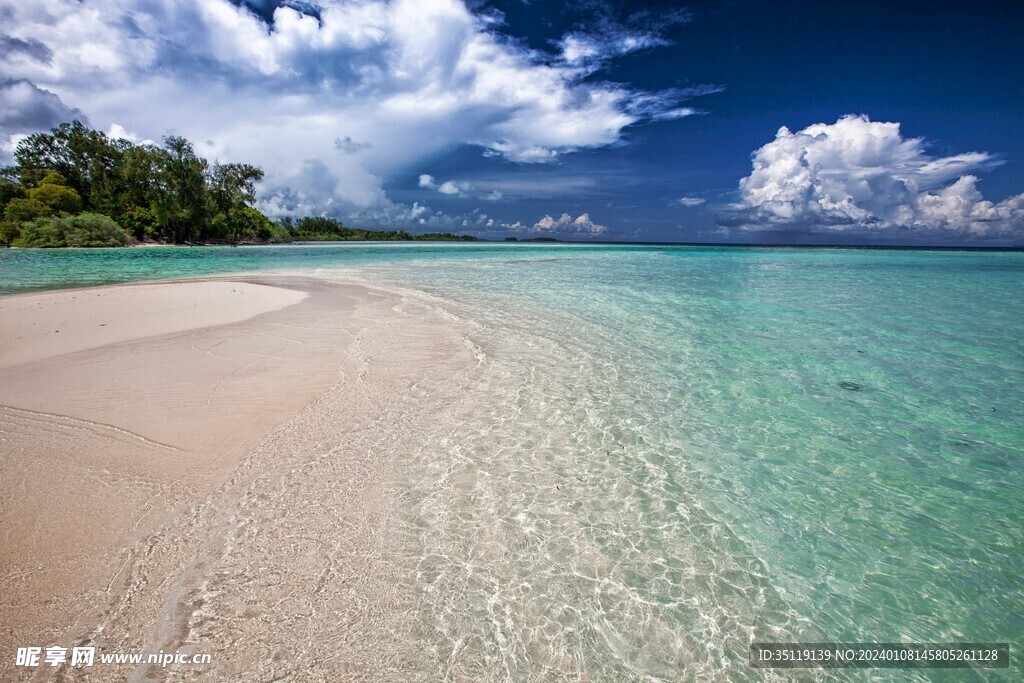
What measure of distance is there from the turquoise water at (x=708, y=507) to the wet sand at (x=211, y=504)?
46cm

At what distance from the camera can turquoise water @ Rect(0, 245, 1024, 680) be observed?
262cm

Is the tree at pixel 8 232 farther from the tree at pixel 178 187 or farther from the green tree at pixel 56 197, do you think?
the tree at pixel 178 187

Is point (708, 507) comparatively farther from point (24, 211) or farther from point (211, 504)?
point (24, 211)

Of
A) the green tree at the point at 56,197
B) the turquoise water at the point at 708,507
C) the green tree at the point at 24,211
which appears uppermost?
the green tree at the point at 56,197

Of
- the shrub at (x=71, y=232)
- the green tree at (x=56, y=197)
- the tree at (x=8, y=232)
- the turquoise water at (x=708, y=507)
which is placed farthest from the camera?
the green tree at (x=56, y=197)

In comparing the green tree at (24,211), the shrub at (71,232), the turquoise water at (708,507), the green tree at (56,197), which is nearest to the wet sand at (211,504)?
the turquoise water at (708,507)

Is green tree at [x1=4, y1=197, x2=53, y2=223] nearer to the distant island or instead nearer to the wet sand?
the distant island

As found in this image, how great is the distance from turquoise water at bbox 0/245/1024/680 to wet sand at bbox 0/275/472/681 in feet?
1.52

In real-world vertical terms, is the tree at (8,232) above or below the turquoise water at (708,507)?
above

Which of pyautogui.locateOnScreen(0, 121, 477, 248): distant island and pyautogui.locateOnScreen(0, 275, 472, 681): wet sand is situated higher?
pyautogui.locateOnScreen(0, 121, 477, 248): distant island

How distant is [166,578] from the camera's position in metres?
2.79

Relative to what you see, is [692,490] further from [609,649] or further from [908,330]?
[908,330]

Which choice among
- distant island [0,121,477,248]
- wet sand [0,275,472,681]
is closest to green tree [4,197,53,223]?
distant island [0,121,477,248]

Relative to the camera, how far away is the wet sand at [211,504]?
2.42 m
